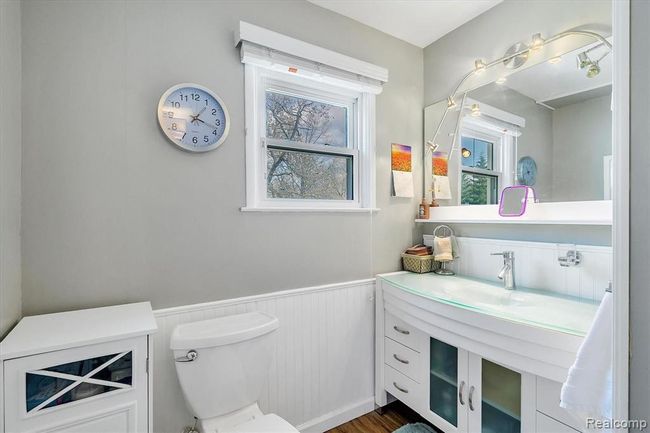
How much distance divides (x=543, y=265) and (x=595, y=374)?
0.87 metres

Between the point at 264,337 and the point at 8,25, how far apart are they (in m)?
1.50

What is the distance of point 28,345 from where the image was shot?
93 centimetres

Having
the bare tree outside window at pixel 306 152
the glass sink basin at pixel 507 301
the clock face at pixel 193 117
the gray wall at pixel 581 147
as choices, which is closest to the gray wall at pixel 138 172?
the clock face at pixel 193 117

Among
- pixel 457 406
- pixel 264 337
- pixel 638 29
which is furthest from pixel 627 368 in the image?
pixel 264 337

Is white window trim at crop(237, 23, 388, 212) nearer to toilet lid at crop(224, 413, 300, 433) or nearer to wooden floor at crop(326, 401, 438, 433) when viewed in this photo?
toilet lid at crop(224, 413, 300, 433)

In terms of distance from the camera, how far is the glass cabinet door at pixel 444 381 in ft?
5.10

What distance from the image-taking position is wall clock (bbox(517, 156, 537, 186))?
1.71 m

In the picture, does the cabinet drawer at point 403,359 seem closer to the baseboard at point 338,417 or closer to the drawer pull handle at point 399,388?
the drawer pull handle at point 399,388

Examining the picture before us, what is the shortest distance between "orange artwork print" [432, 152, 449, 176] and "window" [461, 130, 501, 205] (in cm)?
12

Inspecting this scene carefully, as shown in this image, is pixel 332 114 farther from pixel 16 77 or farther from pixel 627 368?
pixel 627 368

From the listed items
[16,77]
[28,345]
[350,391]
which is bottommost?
[350,391]

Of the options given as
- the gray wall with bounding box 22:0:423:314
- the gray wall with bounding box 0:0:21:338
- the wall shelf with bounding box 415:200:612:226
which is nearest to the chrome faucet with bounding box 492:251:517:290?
the wall shelf with bounding box 415:200:612:226

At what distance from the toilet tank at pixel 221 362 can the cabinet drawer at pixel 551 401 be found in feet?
3.67

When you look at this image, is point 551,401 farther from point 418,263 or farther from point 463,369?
point 418,263
